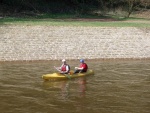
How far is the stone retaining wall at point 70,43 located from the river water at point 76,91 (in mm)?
2659

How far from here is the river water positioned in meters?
13.2

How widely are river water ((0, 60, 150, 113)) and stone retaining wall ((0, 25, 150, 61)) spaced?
266cm

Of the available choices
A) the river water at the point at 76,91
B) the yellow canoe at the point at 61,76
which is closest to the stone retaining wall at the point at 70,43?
the river water at the point at 76,91

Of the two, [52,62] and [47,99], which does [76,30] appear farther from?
[47,99]

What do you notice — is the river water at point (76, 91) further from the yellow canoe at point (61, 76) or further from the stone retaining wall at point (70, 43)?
the stone retaining wall at point (70, 43)

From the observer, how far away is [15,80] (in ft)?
Answer: 59.8

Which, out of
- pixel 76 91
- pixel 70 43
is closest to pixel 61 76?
pixel 76 91

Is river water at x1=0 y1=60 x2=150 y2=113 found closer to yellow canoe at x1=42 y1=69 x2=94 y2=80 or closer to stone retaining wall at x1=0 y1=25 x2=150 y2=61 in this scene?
yellow canoe at x1=42 y1=69 x2=94 y2=80

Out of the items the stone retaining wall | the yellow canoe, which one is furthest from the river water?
the stone retaining wall

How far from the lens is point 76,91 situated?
16.1 meters

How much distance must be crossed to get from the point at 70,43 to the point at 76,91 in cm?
1134

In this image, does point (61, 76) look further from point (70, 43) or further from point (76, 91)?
point (70, 43)

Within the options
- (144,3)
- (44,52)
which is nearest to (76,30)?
(44,52)

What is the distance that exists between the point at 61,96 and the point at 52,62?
10.6 metres
